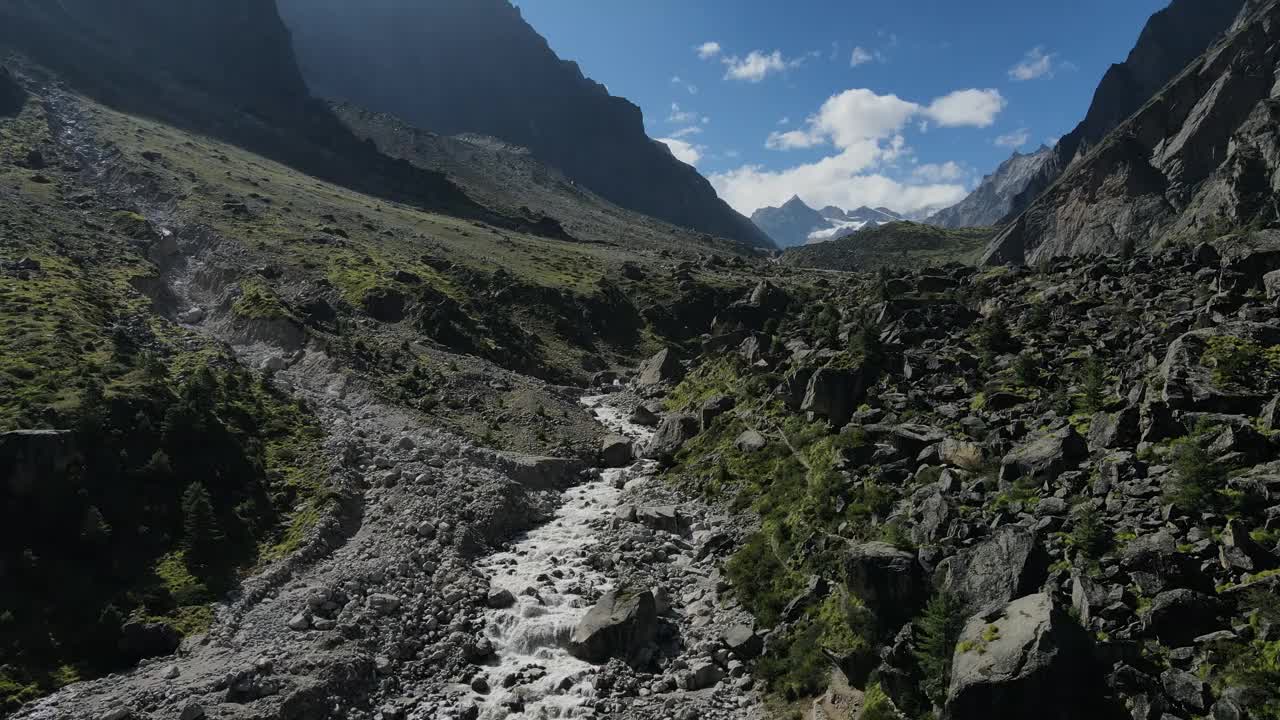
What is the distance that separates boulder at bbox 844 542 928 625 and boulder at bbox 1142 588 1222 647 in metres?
6.63

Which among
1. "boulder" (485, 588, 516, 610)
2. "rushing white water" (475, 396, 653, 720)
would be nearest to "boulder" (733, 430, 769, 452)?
"rushing white water" (475, 396, 653, 720)

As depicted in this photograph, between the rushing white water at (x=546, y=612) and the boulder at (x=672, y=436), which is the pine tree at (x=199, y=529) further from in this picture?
the boulder at (x=672, y=436)

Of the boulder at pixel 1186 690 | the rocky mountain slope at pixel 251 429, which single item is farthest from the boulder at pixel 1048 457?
the rocky mountain slope at pixel 251 429

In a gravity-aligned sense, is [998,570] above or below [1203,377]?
below

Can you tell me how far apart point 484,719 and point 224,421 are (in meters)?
30.7

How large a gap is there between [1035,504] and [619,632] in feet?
53.3

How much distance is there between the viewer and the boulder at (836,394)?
3869cm

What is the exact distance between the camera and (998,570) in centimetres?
2139

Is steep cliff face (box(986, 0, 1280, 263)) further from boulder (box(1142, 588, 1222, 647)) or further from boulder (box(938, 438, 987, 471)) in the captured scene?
boulder (box(1142, 588, 1222, 647))

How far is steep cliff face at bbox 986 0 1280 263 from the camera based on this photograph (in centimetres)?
11294

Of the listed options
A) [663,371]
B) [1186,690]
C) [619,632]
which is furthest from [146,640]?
[663,371]

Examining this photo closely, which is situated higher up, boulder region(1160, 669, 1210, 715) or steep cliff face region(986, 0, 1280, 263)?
steep cliff face region(986, 0, 1280, 263)

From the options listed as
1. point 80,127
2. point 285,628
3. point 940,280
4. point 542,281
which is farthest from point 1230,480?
Result: point 80,127

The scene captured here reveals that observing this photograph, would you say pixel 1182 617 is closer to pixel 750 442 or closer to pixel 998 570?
pixel 998 570
